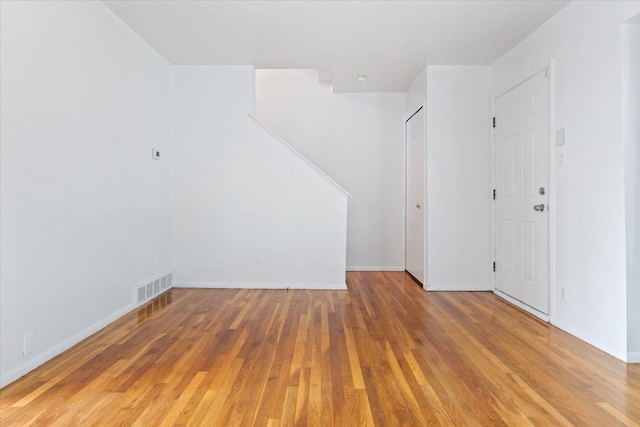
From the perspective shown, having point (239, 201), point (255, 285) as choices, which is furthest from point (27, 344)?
point (239, 201)

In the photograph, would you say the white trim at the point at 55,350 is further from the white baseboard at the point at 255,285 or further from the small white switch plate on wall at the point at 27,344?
the white baseboard at the point at 255,285

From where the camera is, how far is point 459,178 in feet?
13.8

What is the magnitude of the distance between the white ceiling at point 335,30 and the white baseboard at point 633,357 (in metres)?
2.54

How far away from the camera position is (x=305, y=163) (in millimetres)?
4348

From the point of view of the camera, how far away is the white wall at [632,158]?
2340mm

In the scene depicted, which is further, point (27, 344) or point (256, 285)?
point (256, 285)

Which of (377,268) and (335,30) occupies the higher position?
(335,30)

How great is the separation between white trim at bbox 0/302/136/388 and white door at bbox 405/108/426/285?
3.20 m

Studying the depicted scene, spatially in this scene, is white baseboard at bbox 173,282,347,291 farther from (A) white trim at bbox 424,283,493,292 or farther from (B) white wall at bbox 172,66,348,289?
(A) white trim at bbox 424,283,493,292

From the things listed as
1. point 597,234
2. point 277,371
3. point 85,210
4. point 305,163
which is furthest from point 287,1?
point 597,234

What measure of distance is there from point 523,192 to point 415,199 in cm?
149

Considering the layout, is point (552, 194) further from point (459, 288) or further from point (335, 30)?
point (335, 30)

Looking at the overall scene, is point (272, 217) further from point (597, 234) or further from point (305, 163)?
point (597, 234)

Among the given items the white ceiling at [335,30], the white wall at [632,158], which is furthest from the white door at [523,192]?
the white wall at [632,158]
